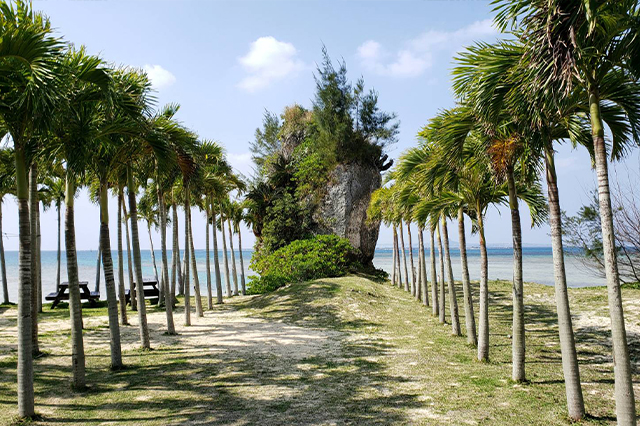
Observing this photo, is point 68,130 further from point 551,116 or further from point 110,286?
point 551,116

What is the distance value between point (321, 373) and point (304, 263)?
1633cm

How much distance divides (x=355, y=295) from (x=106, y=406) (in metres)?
13.5

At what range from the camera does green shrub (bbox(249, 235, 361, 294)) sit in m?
25.8

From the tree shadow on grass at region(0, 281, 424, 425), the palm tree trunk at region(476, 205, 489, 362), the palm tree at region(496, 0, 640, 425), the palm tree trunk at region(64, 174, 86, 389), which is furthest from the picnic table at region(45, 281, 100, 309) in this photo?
the palm tree at region(496, 0, 640, 425)

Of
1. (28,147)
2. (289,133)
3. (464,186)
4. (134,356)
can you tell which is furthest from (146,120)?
(289,133)

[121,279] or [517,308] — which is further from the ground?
[121,279]

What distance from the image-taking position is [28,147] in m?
7.07

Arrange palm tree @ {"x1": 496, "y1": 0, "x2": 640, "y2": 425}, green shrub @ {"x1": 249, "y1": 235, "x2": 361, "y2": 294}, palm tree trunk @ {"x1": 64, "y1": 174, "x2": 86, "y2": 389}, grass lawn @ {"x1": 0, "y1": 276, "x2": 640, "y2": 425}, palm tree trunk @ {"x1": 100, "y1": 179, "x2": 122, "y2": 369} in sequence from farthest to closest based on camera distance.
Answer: green shrub @ {"x1": 249, "y1": 235, "x2": 361, "y2": 294} → palm tree trunk @ {"x1": 100, "y1": 179, "x2": 122, "y2": 369} → palm tree trunk @ {"x1": 64, "y1": 174, "x2": 86, "y2": 389} → grass lawn @ {"x1": 0, "y1": 276, "x2": 640, "y2": 425} → palm tree @ {"x1": 496, "y1": 0, "x2": 640, "y2": 425}

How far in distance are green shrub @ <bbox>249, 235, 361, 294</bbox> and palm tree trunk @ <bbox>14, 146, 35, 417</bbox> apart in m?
19.3

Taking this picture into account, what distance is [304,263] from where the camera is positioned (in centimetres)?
2545

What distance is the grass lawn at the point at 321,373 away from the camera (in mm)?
6543

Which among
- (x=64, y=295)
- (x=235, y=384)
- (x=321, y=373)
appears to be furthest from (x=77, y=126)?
(x=64, y=295)

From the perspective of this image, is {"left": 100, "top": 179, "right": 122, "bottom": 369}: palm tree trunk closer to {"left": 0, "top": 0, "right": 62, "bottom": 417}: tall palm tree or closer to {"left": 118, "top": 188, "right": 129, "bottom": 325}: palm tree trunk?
{"left": 0, "top": 0, "right": 62, "bottom": 417}: tall palm tree

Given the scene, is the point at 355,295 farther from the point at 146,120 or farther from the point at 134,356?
the point at 146,120
